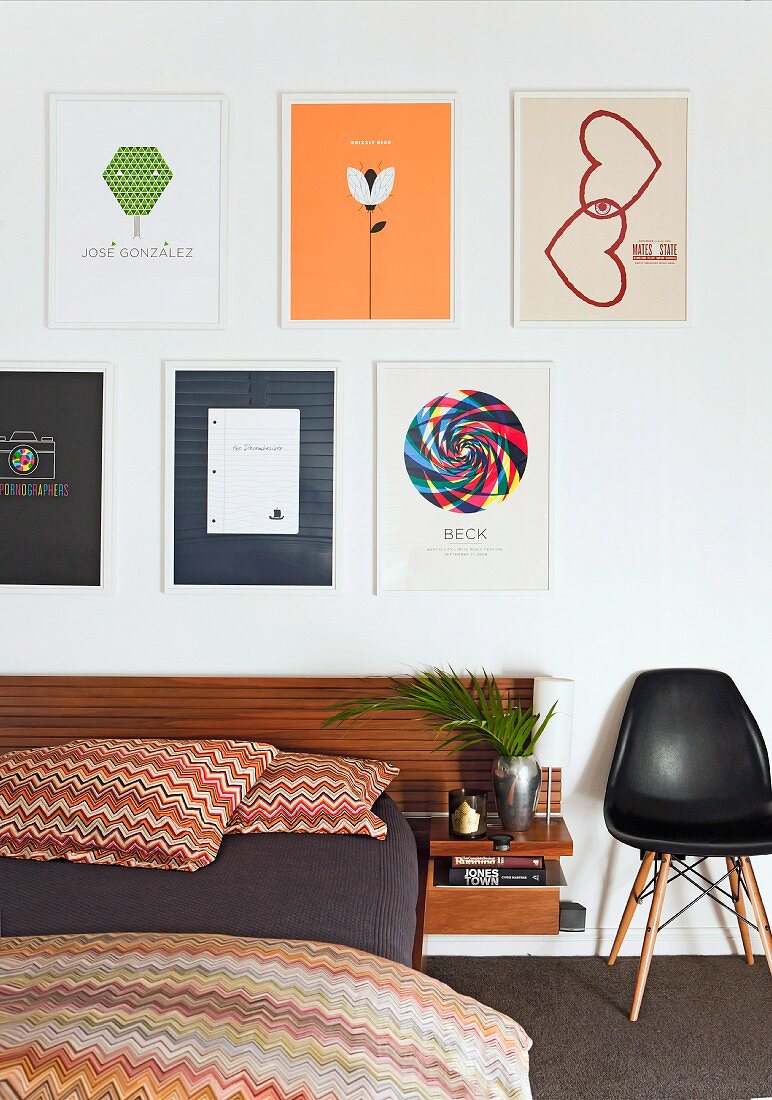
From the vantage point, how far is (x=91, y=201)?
266 centimetres

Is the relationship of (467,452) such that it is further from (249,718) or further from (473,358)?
(249,718)

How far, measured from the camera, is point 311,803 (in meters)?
2.21

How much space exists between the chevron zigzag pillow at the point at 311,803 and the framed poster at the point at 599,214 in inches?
60.7

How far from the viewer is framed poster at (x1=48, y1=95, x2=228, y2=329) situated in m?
2.65

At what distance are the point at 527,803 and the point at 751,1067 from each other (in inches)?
32.6

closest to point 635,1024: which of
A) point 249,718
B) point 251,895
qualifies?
point 251,895

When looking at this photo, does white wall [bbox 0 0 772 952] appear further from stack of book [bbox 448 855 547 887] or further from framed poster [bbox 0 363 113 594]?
stack of book [bbox 448 855 547 887]

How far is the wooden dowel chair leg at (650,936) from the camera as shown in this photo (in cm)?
223

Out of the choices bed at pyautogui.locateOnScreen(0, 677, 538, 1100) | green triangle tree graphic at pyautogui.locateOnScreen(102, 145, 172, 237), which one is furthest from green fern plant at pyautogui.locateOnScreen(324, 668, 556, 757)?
green triangle tree graphic at pyautogui.locateOnScreen(102, 145, 172, 237)

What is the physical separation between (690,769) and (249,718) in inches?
55.5

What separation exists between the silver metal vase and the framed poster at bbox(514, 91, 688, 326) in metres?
1.39

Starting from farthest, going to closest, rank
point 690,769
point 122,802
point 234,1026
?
point 690,769
point 122,802
point 234,1026

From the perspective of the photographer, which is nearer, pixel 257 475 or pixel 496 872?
pixel 496 872

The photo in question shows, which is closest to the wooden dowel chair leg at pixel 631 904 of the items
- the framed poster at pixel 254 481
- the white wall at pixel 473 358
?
the white wall at pixel 473 358
